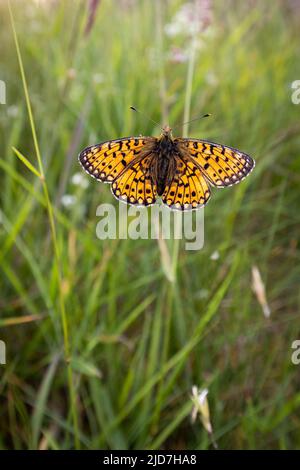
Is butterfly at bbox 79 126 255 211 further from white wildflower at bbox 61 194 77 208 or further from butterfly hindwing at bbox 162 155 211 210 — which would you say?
white wildflower at bbox 61 194 77 208

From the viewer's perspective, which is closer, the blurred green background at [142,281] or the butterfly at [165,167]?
the butterfly at [165,167]

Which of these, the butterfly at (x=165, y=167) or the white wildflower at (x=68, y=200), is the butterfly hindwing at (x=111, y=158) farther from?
the white wildflower at (x=68, y=200)

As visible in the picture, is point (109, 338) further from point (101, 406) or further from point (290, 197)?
point (290, 197)

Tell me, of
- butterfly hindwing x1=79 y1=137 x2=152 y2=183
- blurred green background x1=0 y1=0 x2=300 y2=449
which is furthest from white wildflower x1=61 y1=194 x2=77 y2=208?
butterfly hindwing x1=79 y1=137 x2=152 y2=183

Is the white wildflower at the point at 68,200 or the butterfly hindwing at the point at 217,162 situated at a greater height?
the white wildflower at the point at 68,200

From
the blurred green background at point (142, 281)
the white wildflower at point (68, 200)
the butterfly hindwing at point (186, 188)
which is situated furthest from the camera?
the white wildflower at point (68, 200)

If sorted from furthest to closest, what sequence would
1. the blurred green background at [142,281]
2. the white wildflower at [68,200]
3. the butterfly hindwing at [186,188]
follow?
the white wildflower at [68,200] < the blurred green background at [142,281] < the butterfly hindwing at [186,188]

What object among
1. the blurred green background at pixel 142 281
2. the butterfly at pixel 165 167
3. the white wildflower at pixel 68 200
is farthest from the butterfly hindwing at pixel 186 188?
the white wildflower at pixel 68 200

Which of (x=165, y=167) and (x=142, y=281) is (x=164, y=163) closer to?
(x=165, y=167)
